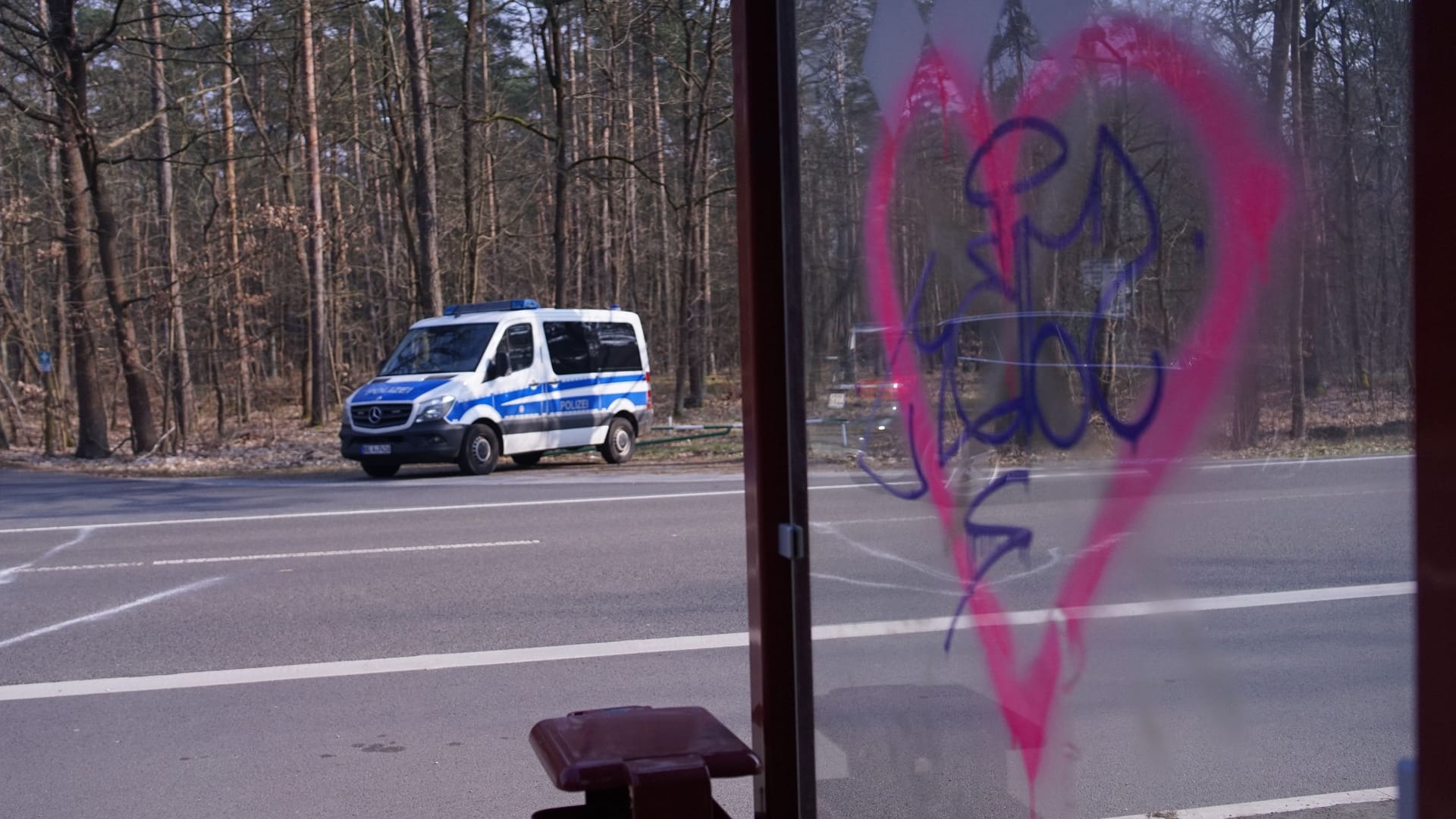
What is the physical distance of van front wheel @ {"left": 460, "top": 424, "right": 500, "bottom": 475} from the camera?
17281 mm

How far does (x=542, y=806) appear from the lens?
16.1 feet

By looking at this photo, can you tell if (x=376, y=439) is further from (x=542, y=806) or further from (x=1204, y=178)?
(x=1204, y=178)

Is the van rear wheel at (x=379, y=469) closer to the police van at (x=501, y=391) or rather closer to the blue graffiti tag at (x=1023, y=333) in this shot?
the police van at (x=501, y=391)

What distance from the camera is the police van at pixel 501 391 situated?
17.1 meters

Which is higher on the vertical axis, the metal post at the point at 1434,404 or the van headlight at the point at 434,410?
the metal post at the point at 1434,404

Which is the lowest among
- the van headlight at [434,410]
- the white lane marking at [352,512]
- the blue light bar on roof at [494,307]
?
the white lane marking at [352,512]

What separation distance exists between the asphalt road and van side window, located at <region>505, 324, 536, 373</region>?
10.8 feet

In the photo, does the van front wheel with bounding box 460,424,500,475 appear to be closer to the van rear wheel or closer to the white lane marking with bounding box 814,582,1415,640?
the van rear wheel

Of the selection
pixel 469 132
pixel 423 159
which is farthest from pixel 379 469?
pixel 469 132

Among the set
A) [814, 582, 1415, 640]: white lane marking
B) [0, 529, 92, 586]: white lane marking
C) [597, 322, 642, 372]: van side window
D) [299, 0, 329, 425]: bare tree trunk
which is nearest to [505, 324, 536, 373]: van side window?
[597, 322, 642, 372]: van side window

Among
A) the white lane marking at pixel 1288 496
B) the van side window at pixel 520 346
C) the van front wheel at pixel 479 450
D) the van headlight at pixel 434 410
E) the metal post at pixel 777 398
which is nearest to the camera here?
the white lane marking at pixel 1288 496

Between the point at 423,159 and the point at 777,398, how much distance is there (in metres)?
21.6

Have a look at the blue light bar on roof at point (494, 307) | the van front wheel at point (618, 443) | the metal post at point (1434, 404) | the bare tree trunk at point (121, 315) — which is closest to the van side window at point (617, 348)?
the van front wheel at point (618, 443)

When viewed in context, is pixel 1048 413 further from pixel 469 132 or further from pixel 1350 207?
pixel 469 132
